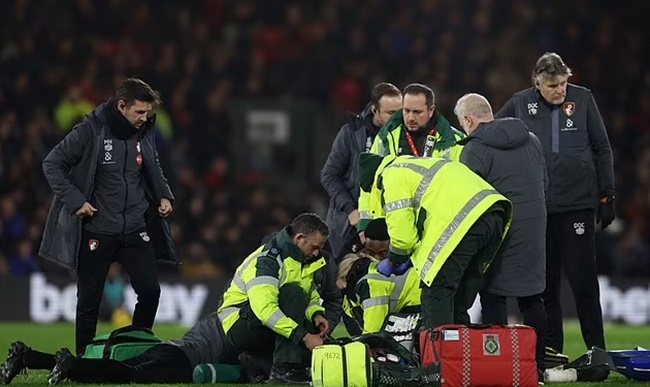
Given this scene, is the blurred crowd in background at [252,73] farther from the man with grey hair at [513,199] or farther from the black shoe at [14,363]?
the man with grey hair at [513,199]

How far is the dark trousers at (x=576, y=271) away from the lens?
1098cm

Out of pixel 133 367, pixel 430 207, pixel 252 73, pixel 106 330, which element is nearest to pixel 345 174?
pixel 430 207

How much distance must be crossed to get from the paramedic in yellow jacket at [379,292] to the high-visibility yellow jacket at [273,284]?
305 mm

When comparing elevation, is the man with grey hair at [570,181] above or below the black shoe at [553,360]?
above

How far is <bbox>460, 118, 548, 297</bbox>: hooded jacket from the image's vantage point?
9.88 meters

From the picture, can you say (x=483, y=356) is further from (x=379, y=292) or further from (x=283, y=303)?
(x=283, y=303)

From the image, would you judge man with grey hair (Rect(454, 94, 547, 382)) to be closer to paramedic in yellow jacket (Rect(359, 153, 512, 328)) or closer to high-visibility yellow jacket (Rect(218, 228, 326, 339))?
paramedic in yellow jacket (Rect(359, 153, 512, 328))

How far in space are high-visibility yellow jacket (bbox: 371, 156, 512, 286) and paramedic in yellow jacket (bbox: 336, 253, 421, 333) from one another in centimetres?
88

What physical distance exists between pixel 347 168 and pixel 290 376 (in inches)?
100

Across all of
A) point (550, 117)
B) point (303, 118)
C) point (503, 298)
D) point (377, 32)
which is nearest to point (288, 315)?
point (503, 298)

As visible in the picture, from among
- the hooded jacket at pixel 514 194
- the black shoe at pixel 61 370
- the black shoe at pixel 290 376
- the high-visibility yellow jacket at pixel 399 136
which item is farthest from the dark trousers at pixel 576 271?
the black shoe at pixel 61 370

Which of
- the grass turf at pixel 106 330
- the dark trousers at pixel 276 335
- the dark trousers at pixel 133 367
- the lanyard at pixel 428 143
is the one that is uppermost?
the lanyard at pixel 428 143

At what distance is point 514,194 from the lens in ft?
32.5

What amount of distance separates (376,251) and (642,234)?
11323mm
